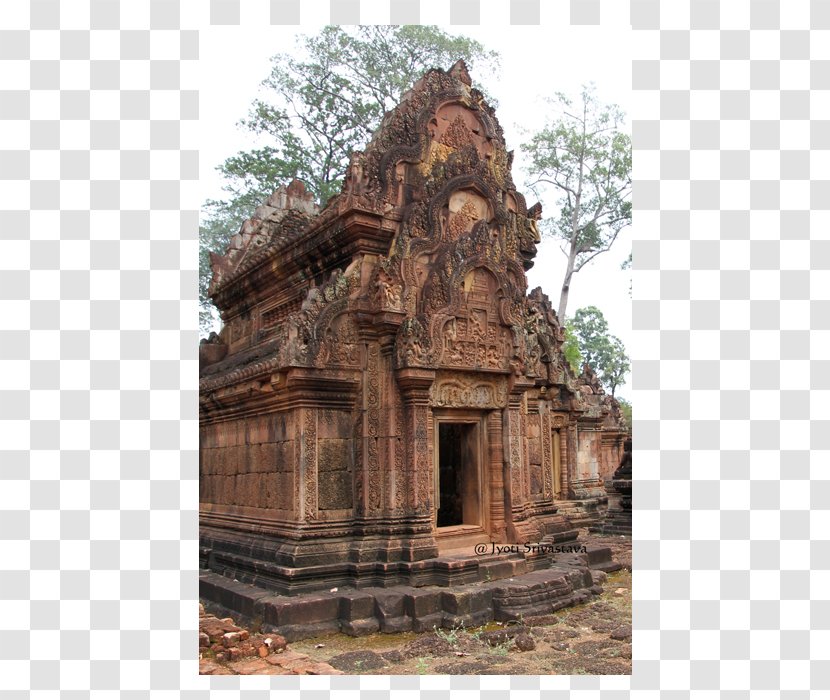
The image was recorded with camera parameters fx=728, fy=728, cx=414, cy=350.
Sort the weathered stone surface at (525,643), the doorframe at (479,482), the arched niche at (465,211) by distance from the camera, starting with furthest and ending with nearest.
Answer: the arched niche at (465,211)
the doorframe at (479,482)
the weathered stone surface at (525,643)

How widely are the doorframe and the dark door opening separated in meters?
0.07

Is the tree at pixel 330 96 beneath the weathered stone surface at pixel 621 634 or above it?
above

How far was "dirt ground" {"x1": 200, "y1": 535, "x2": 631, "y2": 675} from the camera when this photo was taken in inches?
248

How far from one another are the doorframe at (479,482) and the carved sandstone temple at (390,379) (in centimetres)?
2

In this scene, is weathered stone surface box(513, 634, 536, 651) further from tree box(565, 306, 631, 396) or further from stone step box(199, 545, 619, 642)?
tree box(565, 306, 631, 396)

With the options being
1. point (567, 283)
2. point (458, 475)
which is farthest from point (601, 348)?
point (458, 475)

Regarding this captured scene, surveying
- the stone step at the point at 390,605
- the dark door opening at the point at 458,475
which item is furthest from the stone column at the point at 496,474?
the stone step at the point at 390,605

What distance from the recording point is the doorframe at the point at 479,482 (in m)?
8.84

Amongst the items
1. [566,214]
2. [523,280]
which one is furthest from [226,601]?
[566,214]

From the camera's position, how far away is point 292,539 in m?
8.08

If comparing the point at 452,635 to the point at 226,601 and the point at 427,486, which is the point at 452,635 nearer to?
the point at 427,486

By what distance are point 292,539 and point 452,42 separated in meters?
18.8

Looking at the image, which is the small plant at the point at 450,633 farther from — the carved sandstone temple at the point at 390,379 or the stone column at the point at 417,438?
the stone column at the point at 417,438

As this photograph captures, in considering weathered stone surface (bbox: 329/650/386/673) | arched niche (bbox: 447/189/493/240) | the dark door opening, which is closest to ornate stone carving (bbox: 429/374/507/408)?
the dark door opening
